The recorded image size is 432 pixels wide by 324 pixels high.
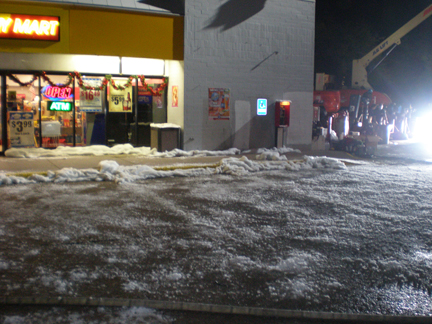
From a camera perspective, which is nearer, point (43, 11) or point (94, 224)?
point (94, 224)

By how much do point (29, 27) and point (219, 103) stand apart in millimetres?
6910

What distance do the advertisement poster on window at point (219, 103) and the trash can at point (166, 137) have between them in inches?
58.8

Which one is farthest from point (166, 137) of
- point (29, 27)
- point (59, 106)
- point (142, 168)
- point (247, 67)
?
point (29, 27)

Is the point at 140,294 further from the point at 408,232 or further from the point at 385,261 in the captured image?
the point at 408,232

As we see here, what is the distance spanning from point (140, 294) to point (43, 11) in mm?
12654

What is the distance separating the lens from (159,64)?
1745 cm

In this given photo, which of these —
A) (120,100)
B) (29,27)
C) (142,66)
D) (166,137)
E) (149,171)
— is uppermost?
(29,27)

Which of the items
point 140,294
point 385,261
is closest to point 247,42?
point 385,261

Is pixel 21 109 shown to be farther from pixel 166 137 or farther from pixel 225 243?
pixel 225 243

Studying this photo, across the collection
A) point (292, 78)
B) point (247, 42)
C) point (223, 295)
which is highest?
point (247, 42)

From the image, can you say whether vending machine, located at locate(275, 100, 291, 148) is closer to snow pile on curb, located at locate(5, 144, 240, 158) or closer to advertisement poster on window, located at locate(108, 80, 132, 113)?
snow pile on curb, located at locate(5, 144, 240, 158)

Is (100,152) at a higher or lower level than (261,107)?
lower

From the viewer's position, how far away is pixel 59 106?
16062mm

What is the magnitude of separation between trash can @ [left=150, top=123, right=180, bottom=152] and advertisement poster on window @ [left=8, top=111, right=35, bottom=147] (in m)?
4.32
